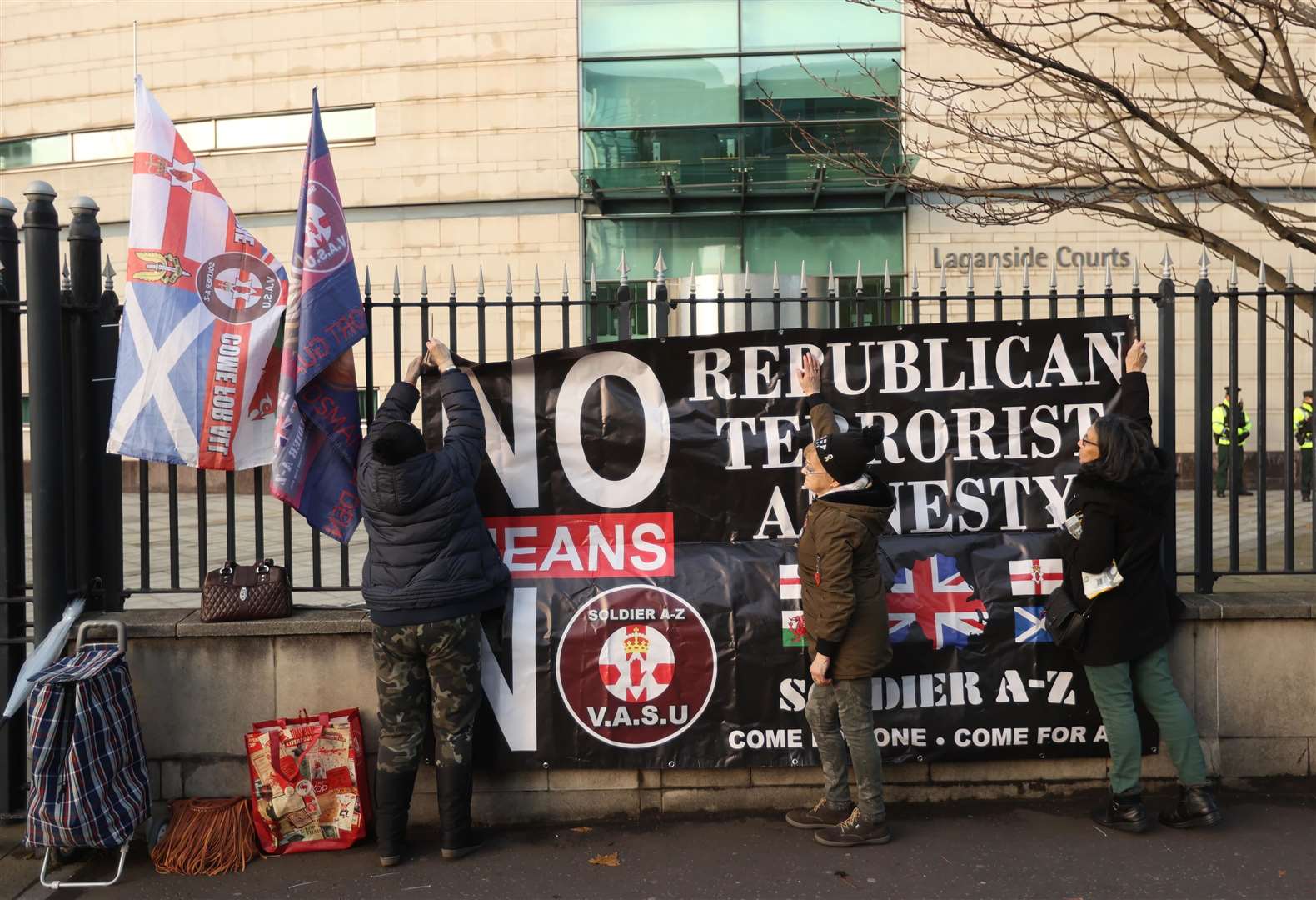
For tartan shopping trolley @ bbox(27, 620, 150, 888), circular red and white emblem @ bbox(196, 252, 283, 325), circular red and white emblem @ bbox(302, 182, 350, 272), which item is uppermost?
circular red and white emblem @ bbox(302, 182, 350, 272)

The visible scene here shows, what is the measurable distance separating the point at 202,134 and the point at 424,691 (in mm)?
17481

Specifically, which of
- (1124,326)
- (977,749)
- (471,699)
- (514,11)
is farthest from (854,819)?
(514,11)

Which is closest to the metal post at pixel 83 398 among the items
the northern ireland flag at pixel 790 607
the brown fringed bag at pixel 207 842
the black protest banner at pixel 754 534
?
the brown fringed bag at pixel 207 842

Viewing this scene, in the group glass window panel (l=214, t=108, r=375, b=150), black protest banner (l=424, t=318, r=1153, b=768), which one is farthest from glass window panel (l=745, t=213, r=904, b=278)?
black protest banner (l=424, t=318, r=1153, b=768)

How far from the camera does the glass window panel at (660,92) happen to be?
17219mm

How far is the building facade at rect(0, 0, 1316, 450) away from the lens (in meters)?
16.9

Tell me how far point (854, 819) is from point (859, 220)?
569 inches

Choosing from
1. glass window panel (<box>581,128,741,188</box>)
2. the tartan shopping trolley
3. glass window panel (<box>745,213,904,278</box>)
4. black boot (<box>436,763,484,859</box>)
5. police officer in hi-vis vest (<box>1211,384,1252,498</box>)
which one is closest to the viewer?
the tartan shopping trolley

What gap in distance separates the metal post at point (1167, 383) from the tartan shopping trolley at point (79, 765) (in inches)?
181

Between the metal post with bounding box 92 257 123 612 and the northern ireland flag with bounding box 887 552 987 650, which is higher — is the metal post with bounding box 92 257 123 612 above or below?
above

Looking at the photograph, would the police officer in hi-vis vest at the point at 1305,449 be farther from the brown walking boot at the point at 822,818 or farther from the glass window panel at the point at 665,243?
the brown walking boot at the point at 822,818

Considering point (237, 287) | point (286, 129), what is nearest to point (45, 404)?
point (237, 287)

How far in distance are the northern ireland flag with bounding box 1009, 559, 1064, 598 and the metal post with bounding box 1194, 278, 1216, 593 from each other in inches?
31.9

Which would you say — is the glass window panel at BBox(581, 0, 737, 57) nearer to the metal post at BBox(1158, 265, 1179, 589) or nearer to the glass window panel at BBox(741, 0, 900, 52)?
the glass window panel at BBox(741, 0, 900, 52)
